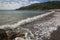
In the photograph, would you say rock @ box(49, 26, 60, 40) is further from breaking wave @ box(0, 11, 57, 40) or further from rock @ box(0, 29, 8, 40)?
rock @ box(0, 29, 8, 40)

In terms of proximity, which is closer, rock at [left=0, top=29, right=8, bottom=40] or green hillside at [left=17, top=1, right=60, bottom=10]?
rock at [left=0, top=29, right=8, bottom=40]

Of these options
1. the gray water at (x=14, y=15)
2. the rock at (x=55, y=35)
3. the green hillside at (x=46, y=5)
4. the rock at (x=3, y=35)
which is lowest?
the rock at (x=55, y=35)

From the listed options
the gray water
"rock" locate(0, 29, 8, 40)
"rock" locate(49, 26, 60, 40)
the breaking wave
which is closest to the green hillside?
the gray water

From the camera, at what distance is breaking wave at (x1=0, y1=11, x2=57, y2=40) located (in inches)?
87.4

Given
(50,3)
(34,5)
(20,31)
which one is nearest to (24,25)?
(20,31)

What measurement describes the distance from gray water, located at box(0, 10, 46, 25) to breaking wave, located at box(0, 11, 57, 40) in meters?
0.07

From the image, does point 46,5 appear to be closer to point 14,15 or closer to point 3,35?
point 14,15

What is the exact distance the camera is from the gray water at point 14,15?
2.26 metres

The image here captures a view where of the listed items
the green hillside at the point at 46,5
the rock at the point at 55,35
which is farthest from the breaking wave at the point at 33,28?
the green hillside at the point at 46,5

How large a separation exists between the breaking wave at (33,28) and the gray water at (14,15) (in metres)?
0.07

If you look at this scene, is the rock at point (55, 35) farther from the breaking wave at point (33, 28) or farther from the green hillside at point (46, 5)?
the green hillside at point (46, 5)

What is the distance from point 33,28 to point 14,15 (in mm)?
442

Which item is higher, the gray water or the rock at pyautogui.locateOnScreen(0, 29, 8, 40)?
the gray water

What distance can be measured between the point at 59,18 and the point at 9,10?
1037mm
